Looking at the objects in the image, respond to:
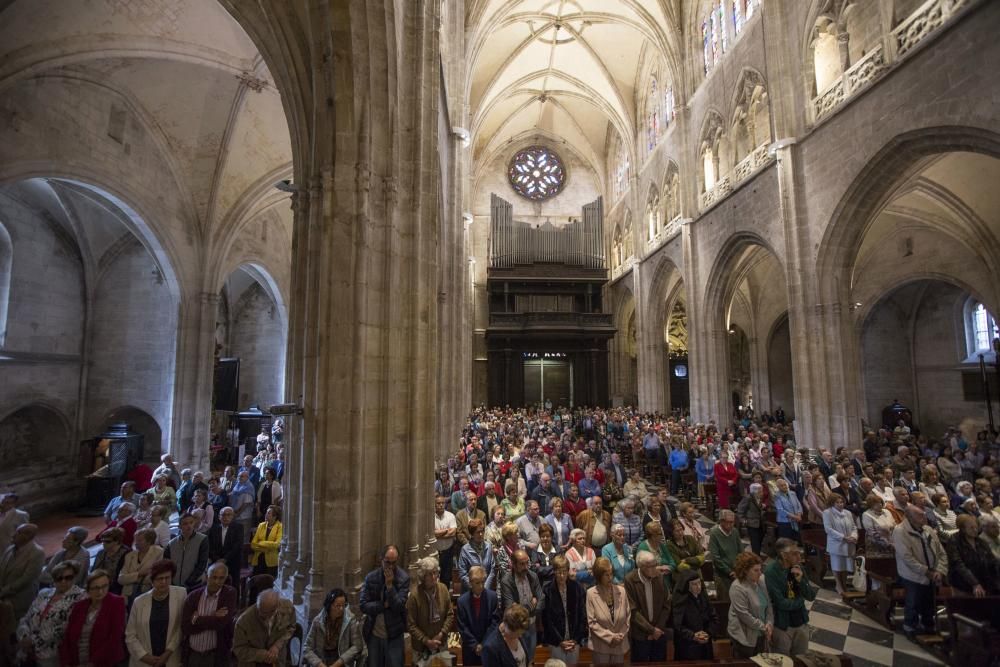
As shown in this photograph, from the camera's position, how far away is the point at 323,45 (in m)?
5.92

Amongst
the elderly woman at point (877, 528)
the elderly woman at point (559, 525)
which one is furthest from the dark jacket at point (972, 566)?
the elderly woman at point (559, 525)

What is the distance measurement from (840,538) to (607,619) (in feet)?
12.8

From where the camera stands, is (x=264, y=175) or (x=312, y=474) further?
(x=264, y=175)

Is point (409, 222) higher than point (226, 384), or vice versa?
point (409, 222)

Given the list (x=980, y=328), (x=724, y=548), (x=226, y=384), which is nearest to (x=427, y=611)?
(x=724, y=548)

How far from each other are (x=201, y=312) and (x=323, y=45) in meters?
9.69

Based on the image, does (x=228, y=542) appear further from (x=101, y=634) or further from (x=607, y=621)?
(x=607, y=621)

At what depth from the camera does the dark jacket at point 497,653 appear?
3.45 meters

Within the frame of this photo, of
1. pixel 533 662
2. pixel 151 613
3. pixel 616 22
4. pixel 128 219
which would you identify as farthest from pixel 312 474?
pixel 616 22

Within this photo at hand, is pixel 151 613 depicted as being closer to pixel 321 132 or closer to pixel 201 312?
pixel 321 132

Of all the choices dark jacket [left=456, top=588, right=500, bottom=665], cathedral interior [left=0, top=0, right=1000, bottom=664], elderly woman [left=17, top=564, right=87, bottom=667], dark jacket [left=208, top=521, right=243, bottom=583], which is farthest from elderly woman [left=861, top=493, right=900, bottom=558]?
elderly woman [left=17, top=564, right=87, bottom=667]

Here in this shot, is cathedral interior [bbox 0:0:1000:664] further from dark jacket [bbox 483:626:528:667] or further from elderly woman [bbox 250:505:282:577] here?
dark jacket [bbox 483:626:528:667]

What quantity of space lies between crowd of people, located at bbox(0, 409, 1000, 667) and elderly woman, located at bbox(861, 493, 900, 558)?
0.7 inches

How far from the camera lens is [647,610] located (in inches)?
159
